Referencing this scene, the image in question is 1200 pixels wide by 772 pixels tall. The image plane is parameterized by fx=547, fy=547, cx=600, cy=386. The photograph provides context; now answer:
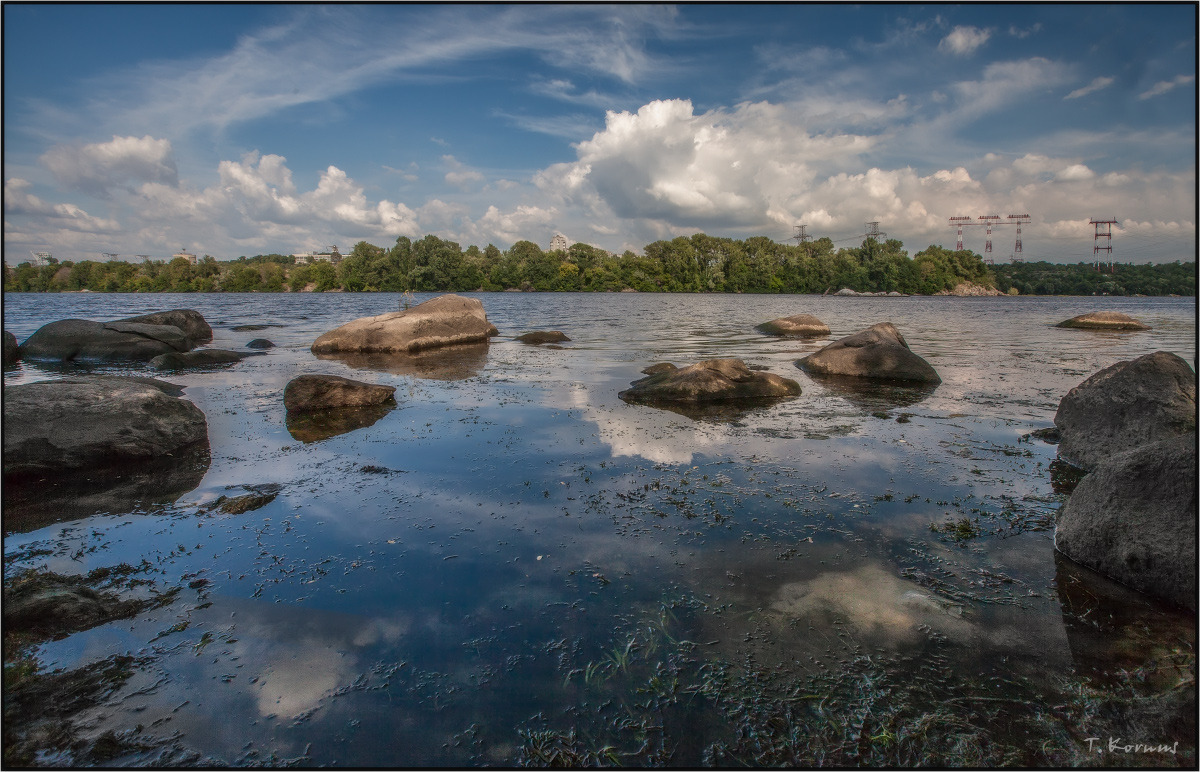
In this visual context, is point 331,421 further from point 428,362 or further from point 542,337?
point 542,337

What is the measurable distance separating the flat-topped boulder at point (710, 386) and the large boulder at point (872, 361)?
2946 millimetres

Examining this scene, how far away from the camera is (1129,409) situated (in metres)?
6.60

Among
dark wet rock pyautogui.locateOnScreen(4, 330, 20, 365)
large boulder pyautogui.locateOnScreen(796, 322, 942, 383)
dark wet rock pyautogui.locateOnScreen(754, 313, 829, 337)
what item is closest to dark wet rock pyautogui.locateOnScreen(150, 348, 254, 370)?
dark wet rock pyautogui.locateOnScreen(4, 330, 20, 365)

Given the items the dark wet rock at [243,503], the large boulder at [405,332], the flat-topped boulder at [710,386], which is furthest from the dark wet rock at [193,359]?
the flat-topped boulder at [710,386]

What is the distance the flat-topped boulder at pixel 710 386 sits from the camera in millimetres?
10501

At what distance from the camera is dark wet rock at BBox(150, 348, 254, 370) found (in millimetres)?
14367

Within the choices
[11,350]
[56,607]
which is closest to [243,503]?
[56,607]

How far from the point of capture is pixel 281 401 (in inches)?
412

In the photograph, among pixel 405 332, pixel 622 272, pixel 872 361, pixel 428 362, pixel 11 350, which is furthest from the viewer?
pixel 622 272

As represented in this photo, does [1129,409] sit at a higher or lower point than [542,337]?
lower

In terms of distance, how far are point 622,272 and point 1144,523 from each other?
113m

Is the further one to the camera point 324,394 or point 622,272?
point 622,272

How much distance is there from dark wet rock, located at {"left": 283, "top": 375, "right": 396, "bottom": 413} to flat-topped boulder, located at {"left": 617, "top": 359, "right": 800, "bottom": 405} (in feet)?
16.0

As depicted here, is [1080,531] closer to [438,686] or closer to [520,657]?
[520,657]
